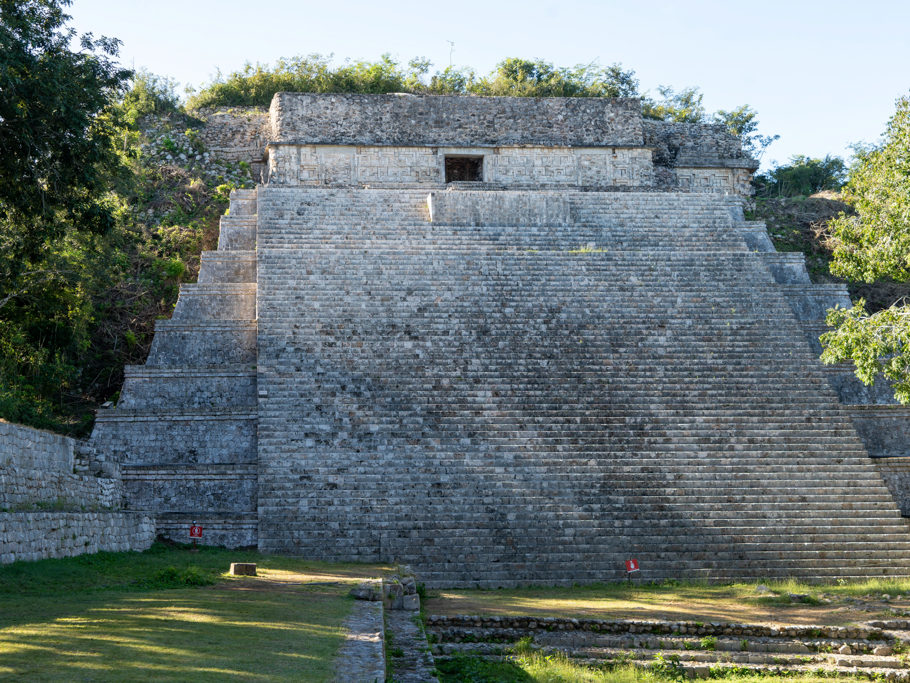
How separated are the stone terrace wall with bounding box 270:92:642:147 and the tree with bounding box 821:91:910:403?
35.3 ft

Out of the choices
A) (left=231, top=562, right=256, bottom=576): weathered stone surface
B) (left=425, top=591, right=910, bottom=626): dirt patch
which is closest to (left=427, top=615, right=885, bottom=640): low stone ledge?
(left=425, top=591, right=910, bottom=626): dirt patch

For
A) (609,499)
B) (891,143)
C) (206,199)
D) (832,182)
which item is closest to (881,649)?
(609,499)

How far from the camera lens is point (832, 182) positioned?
93.7 ft

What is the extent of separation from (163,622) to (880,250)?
9.29m

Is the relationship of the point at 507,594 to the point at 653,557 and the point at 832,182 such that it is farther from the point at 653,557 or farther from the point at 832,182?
the point at 832,182

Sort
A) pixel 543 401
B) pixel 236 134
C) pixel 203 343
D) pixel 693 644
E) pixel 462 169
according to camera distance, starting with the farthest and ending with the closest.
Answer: pixel 462 169, pixel 236 134, pixel 203 343, pixel 543 401, pixel 693 644

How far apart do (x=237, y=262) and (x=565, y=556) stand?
8676 mm

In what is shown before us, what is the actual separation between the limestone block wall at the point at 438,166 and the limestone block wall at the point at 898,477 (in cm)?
988

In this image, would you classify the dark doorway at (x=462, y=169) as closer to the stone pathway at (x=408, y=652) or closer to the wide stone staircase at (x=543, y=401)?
the wide stone staircase at (x=543, y=401)

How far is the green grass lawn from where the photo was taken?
4832mm

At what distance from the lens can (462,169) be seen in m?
23.9

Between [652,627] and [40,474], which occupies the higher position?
[40,474]

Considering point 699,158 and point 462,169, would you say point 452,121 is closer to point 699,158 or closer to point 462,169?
point 462,169

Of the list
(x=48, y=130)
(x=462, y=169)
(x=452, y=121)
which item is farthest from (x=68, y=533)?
(x=462, y=169)
